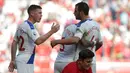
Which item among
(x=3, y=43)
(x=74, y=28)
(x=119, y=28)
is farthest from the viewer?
(x=119, y=28)

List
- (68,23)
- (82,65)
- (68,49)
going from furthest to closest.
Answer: (68,23), (68,49), (82,65)

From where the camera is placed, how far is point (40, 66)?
1207cm

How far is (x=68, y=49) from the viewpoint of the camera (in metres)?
6.05

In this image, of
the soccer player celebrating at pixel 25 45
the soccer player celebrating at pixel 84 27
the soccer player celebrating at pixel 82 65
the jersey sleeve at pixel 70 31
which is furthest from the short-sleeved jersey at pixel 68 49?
the soccer player celebrating at pixel 82 65

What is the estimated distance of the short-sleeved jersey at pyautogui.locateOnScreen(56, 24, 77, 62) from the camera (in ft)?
19.6

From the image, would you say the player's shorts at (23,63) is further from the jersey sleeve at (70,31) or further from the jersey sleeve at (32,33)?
the jersey sleeve at (70,31)

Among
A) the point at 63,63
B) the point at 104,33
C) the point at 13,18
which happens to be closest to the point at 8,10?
the point at 13,18

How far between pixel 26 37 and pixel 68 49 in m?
0.55

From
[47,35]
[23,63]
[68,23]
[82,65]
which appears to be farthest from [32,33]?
[68,23]

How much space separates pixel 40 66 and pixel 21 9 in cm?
148

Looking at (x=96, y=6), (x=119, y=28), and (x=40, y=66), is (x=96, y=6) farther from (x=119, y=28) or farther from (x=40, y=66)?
(x=40, y=66)

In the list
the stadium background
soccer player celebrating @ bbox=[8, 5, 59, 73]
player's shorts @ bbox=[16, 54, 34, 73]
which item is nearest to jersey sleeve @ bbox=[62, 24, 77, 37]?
soccer player celebrating @ bbox=[8, 5, 59, 73]

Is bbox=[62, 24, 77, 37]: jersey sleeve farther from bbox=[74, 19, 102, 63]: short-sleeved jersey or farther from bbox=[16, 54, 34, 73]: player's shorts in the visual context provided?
bbox=[16, 54, 34, 73]: player's shorts

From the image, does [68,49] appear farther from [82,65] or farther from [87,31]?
[82,65]
